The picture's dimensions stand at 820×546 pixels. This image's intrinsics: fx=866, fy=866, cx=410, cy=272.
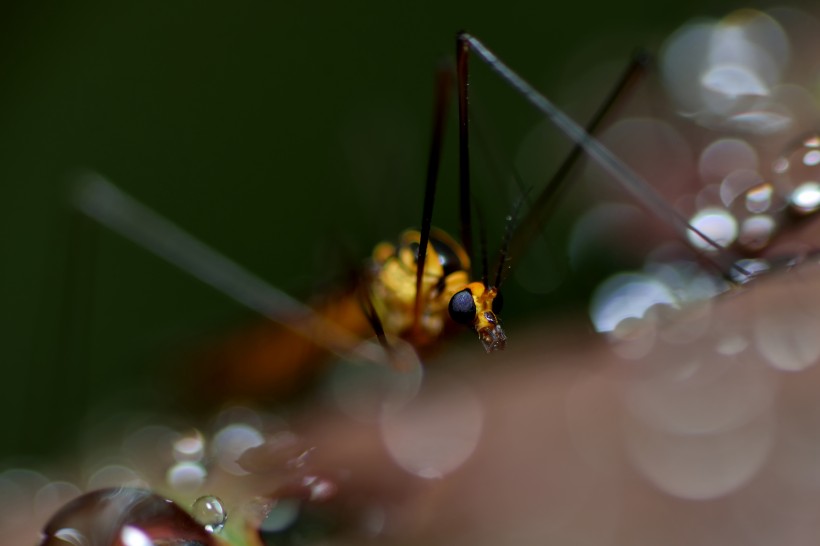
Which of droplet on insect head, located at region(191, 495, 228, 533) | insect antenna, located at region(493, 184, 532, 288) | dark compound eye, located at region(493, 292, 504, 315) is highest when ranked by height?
insect antenna, located at region(493, 184, 532, 288)

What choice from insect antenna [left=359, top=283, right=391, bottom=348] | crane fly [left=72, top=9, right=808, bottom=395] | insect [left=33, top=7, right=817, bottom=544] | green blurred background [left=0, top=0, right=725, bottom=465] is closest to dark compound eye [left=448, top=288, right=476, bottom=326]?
crane fly [left=72, top=9, right=808, bottom=395]

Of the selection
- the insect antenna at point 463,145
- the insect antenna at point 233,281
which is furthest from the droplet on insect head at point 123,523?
the insect antenna at point 233,281

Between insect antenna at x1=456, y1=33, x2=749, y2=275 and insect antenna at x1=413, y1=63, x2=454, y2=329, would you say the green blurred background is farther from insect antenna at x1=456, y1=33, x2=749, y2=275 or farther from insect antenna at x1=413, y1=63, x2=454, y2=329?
insect antenna at x1=456, y1=33, x2=749, y2=275

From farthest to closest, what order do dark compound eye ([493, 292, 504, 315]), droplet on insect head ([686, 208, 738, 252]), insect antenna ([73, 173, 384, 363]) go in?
insect antenna ([73, 173, 384, 363]), dark compound eye ([493, 292, 504, 315]), droplet on insect head ([686, 208, 738, 252])

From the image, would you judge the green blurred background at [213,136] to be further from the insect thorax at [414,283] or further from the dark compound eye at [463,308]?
the dark compound eye at [463,308]

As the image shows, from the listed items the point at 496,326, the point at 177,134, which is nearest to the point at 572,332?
the point at 496,326

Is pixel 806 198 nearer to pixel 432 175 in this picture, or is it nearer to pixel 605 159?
pixel 605 159

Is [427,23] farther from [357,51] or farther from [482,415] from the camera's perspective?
[482,415]
